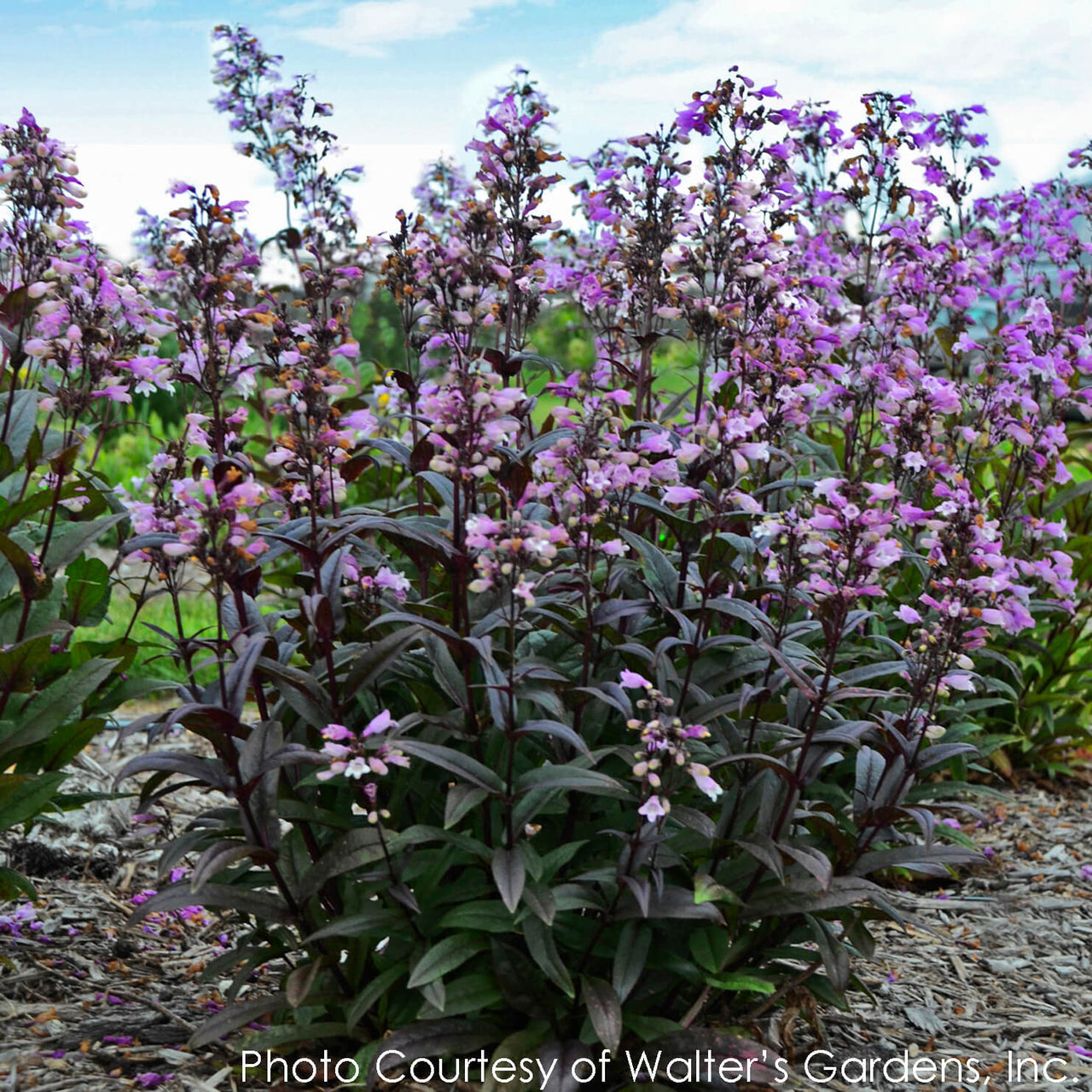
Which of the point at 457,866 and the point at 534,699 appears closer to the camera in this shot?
the point at 534,699

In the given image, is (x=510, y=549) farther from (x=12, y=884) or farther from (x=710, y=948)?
(x=12, y=884)

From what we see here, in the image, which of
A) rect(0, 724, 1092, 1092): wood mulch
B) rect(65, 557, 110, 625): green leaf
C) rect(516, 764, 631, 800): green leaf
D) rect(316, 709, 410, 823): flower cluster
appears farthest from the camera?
rect(65, 557, 110, 625): green leaf

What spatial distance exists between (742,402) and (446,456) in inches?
29.4

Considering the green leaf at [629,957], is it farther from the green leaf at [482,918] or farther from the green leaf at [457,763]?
the green leaf at [457,763]

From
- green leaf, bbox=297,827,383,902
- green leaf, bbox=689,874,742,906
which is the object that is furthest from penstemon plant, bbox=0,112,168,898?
green leaf, bbox=689,874,742,906

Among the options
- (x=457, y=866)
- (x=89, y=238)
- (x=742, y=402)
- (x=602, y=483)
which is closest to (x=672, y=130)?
(x=742, y=402)

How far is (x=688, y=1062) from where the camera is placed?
2.65 metres

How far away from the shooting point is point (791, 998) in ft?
10.0

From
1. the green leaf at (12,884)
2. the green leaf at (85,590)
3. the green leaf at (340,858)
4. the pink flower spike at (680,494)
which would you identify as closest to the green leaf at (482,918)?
the green leaf at (340,858)

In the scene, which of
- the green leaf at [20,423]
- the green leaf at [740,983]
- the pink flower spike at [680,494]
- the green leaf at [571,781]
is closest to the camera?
the green leaf at [571,781]

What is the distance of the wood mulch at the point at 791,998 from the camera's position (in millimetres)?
3012

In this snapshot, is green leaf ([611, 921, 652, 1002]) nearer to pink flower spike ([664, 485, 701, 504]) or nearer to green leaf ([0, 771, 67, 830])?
pink flower spike ([664, 485, 701, 504])

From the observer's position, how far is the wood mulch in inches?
119

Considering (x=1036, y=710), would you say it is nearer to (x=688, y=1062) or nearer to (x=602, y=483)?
(x=688, y=1062)
